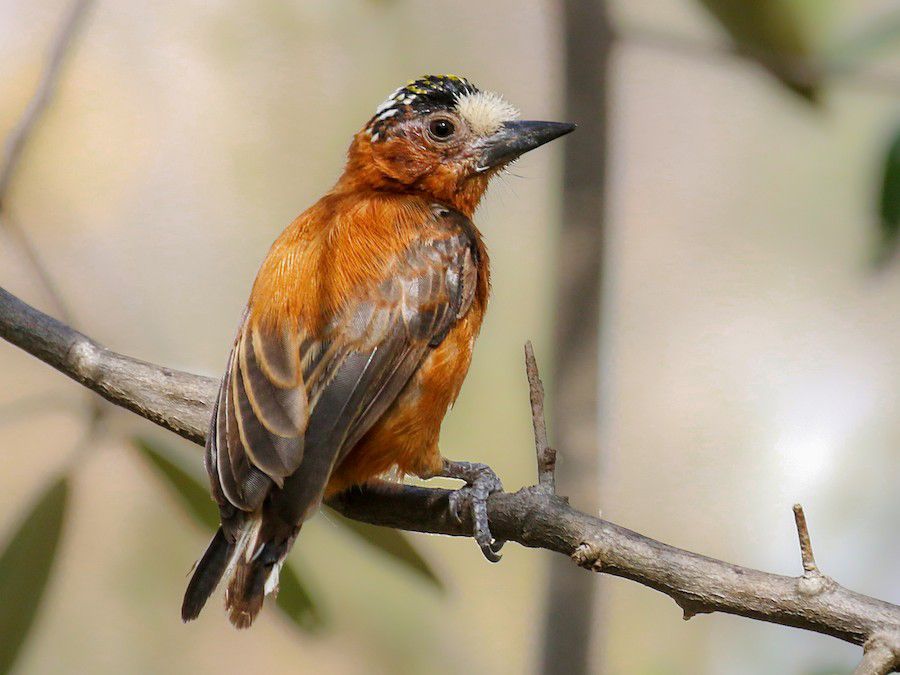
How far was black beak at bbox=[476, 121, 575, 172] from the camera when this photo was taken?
3.73m

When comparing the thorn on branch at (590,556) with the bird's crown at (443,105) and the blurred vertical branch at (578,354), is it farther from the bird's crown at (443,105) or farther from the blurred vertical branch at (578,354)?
the bird's crown at (443,105)

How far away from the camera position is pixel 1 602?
3475 mm

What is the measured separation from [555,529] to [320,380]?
2.44 ft

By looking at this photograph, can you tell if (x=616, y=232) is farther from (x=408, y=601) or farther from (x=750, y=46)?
(x=408, y=601)

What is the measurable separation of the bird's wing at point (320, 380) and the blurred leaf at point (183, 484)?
694mm

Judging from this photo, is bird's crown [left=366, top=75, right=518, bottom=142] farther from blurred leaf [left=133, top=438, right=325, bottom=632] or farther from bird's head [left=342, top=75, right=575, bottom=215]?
blurred leaf [left=133, top=438, right=325, bottom=632]

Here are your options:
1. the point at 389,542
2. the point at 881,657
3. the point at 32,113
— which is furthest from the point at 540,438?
the point at 32,113

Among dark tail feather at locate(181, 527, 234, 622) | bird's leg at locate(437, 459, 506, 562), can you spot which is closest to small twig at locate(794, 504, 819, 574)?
bird's leg at locate(437, 459, 506, 562)

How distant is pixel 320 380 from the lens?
9.52 feet

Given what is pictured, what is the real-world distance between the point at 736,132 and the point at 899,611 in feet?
12.6

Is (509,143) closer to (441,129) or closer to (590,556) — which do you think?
(441,129)

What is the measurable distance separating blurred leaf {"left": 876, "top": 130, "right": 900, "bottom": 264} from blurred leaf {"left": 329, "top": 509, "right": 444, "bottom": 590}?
1.67 m

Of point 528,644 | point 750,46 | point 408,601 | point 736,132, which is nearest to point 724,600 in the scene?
point 750,46

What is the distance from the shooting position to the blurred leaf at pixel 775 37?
3656 mm
